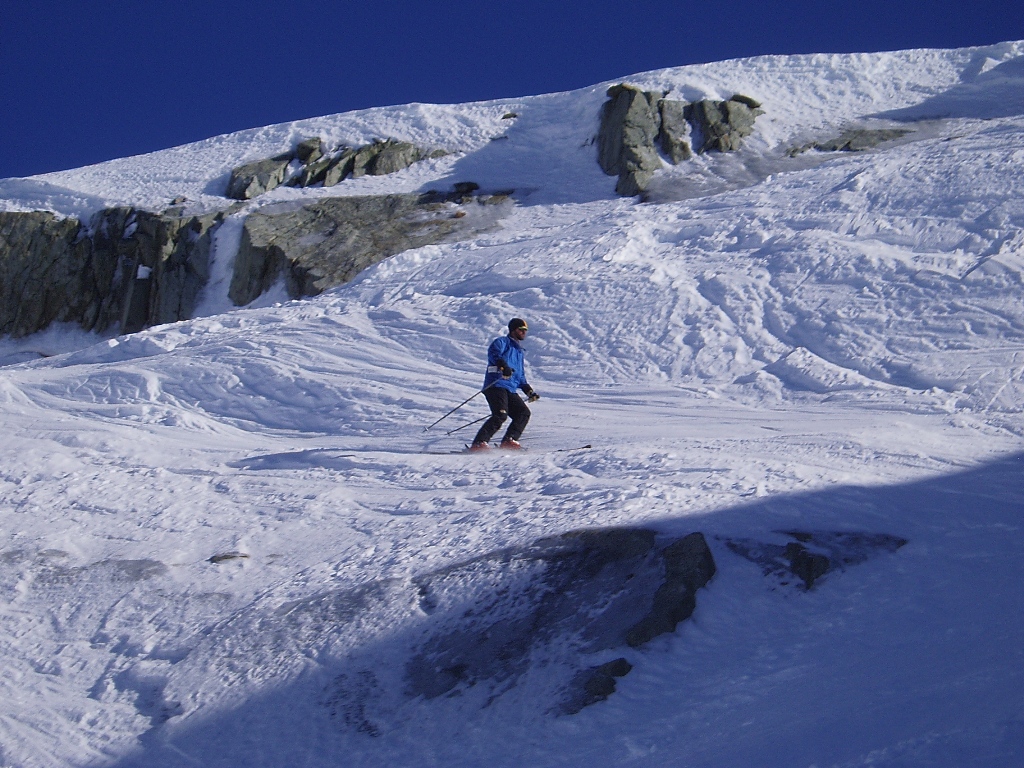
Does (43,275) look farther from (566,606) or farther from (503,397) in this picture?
(566,606)

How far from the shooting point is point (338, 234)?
2008cm

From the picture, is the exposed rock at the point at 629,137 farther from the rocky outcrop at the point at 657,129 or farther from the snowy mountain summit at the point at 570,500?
the snowy mountain summit at the point at 570,500

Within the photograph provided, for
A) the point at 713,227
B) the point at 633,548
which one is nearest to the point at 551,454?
the point at 633,548

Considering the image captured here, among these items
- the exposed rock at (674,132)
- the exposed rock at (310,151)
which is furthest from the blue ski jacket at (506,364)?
the exposed rock at (310,151)

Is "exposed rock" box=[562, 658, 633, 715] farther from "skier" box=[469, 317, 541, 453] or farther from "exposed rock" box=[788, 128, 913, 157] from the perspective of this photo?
"exposed rock" box=[788, 128, 913, 157]

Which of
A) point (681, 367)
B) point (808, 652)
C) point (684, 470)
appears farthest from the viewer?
point (681, 367)

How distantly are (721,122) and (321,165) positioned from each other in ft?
31.3

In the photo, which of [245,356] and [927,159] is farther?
[927,159]

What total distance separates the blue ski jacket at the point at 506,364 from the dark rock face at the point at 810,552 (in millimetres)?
3835

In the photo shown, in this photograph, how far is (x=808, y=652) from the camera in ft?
16.2

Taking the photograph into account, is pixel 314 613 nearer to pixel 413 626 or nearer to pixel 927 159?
pixel 413 626

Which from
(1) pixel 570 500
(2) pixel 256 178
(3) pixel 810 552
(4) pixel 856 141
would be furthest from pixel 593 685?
(2) pixel 256 178

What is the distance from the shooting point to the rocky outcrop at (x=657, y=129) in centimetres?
2120

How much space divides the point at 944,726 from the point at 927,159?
12584 mm
